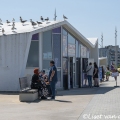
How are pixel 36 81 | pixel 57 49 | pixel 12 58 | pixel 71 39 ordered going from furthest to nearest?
pixel 71 39 → pixel 57 49 → pixel 12 58 → pixel 36 81

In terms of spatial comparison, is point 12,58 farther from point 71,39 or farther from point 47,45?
point 71,39

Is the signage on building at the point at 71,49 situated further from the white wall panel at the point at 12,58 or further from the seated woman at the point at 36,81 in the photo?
the seated woman at the point at 36,81

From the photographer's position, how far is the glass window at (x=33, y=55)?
19.5m

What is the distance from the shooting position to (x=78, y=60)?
24.8m

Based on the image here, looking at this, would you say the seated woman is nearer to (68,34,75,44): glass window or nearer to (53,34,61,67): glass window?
(53,34,61,67): glass window

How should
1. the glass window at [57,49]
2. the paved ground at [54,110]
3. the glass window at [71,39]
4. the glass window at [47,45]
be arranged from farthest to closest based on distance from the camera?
the glass window at [71,39], the glass window at [57,49], the glass window at [47,45], the paved ground at [54,110]

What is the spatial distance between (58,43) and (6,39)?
3607 millimetres

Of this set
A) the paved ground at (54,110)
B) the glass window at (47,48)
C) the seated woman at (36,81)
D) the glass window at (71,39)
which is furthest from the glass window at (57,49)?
the paved ground at (54,110)

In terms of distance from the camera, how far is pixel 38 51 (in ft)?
63.9

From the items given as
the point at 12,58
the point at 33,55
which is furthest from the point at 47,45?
the point at 12,58

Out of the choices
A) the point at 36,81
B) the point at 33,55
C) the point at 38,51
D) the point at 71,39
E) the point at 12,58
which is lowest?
the point at 36,81

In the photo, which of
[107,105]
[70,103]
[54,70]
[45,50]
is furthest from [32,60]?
[107,105]

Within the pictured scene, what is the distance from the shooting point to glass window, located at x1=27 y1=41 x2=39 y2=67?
19453 millimetres

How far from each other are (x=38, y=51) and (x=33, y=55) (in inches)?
13.8
